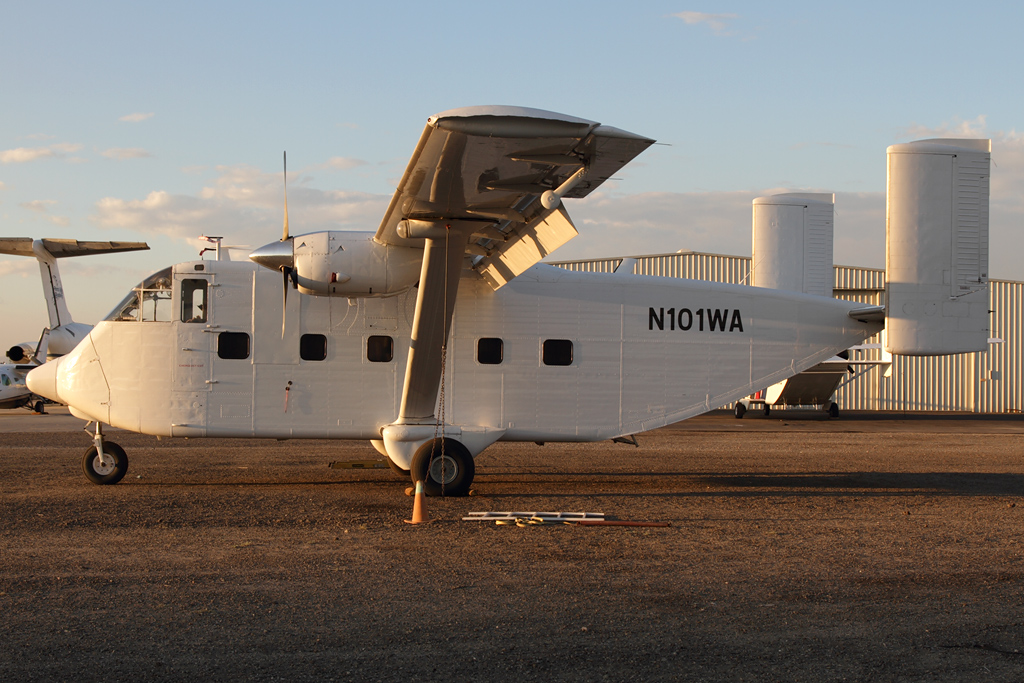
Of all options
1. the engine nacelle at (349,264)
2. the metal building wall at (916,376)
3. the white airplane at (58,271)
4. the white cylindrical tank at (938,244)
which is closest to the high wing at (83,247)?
the white airplane at (58,271)

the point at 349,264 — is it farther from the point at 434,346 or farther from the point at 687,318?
the point at 687,318

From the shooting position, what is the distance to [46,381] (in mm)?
11641

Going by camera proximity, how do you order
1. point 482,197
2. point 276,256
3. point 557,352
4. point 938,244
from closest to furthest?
point 482,197 → point 276,256 → point 938,244 → point 557,352

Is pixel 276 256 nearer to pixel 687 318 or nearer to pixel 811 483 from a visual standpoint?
pixel 687 318

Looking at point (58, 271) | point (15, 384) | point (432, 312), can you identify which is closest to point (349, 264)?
point (432, 312)

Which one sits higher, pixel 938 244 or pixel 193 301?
pixel 938 244

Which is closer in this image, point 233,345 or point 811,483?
point 233,345

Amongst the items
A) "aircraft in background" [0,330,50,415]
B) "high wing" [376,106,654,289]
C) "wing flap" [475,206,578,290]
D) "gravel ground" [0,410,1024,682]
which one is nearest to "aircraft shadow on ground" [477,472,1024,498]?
"gravel ground" [0,410,1024,682]

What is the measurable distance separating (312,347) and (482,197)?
3.81 meters

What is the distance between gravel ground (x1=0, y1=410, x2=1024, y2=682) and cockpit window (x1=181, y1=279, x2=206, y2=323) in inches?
95.3

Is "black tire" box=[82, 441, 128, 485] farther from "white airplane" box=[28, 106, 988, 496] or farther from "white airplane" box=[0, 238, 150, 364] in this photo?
"white airplane" box=[0, 238, 150, 364]

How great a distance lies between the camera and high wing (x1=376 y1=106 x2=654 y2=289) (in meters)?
7.15

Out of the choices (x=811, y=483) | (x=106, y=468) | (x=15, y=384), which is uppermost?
(x=15, y=384)

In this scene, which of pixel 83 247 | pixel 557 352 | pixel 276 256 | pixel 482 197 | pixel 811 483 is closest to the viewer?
pixel 482 197
